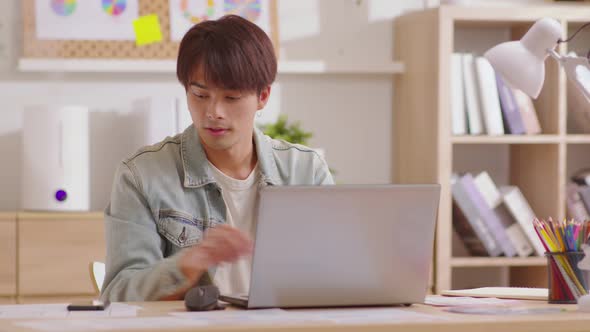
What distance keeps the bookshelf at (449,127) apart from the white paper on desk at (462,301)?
5.33 feet

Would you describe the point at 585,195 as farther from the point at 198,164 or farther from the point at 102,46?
the point at 198,164

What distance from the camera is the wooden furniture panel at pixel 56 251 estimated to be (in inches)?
129

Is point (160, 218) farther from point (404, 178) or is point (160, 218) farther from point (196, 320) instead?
point (404, 178)

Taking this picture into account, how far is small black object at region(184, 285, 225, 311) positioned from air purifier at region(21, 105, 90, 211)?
1.83 m

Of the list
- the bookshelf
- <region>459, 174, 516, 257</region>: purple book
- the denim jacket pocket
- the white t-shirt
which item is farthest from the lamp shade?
<region>459, 174, 516, 257</region>: purple book

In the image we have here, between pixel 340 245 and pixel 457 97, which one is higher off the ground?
pixel 457 97

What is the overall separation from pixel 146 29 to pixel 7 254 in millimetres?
945

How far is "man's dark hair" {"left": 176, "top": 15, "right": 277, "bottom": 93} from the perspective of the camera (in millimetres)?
2049

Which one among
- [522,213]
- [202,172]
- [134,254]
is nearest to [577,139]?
[522,213]

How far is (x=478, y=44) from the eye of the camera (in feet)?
12.9

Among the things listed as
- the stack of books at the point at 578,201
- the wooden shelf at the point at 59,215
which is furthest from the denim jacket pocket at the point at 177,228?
the stack of books at the point at 578,201

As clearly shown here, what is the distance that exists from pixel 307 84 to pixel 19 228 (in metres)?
1.22

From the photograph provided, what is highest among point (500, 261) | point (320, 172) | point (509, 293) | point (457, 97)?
point (457, 97)

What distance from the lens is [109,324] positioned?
4.62 feet
